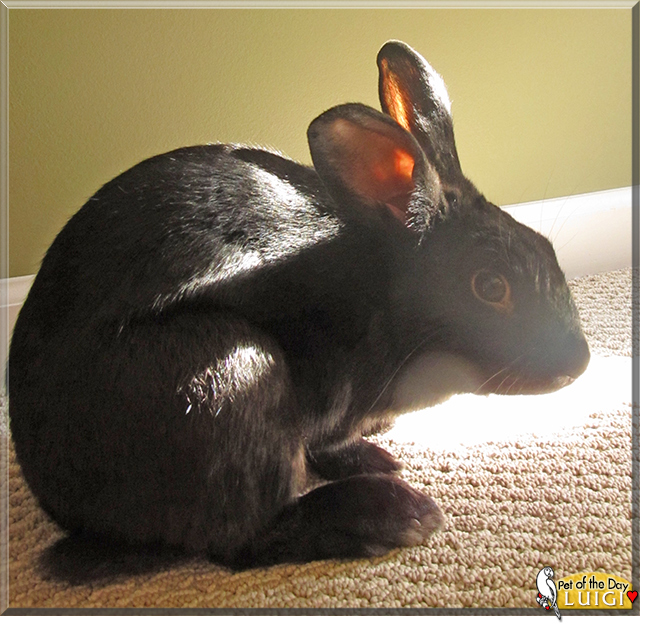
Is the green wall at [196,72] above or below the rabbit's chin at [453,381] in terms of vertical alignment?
above

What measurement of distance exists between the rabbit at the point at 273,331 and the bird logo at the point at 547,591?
0.17 m

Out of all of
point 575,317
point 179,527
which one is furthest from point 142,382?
point 575,317

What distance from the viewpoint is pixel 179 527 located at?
0.87 metres

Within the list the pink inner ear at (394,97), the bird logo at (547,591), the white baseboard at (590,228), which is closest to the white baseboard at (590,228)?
the white baseboard at (590,228)

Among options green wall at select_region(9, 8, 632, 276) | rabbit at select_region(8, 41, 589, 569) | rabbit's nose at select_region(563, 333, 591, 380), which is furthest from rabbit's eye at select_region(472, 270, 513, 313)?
green wall at select_region(9, 8, 632, 276)

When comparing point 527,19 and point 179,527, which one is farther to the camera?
point 527,19

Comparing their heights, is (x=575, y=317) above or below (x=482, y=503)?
above

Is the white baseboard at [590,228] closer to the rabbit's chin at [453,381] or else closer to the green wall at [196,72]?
the green wall at [196,72]

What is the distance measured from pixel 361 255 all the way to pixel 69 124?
2.19 ft

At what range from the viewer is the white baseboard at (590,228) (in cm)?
177

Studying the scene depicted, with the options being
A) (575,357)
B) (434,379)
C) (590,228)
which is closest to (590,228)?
(590,228)

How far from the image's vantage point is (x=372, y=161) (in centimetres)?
92
